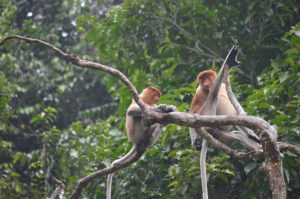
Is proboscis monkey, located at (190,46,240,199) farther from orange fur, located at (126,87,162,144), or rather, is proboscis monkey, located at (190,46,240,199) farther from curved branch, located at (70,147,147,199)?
curved branch, located at (70,147,147,199)

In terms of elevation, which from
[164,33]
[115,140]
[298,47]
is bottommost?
[115,140]

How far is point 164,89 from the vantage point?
17.1 ft

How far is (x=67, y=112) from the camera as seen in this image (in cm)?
973

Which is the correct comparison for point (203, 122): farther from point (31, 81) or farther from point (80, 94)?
point (80, 94)

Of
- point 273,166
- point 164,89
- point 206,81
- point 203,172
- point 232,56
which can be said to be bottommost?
point 203,172

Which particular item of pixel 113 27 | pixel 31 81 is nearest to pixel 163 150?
pixel 113 27

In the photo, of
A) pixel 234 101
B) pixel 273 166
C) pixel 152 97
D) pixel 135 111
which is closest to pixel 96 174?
pixel 135 111

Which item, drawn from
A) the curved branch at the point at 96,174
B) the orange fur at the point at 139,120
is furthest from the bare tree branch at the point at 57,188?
the orange fur at the point at 139,120

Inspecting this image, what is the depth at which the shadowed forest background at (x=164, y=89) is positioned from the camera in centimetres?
378

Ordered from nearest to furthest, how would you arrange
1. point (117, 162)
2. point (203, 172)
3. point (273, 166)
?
point (273, 166) < point (203, 172) < point (117, 162)

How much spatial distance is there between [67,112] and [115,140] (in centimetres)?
553

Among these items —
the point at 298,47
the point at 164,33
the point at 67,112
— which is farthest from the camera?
the point at 67,112

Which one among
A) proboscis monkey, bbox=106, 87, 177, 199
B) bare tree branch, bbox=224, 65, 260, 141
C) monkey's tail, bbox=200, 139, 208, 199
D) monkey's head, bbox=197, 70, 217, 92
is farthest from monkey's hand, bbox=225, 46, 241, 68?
proboscis monkey, bbox=106, 87, 177, 199

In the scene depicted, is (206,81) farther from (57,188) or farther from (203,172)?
(57,188)
